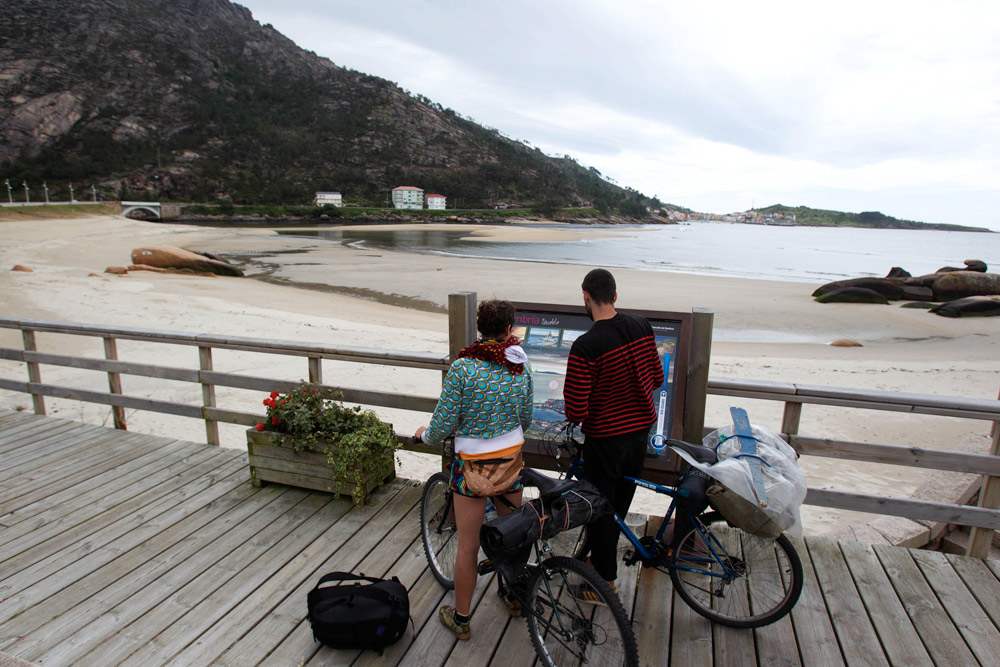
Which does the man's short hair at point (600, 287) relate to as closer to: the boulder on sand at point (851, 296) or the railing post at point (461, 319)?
the railing post at point (461, 319)

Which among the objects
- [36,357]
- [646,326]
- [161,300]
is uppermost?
[646,326]

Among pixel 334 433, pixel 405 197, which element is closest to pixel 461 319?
pixel 334 433

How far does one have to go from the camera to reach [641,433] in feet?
9.56

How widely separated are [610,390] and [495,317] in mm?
748

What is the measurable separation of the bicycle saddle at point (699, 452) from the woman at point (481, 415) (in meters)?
0.85

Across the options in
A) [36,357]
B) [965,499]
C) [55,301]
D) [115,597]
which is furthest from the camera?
[55,301]

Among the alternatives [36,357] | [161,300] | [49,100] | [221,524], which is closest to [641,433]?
[221,524]

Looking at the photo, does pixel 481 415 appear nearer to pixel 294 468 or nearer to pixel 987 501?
pixel 294 468

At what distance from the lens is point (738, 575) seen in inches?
112

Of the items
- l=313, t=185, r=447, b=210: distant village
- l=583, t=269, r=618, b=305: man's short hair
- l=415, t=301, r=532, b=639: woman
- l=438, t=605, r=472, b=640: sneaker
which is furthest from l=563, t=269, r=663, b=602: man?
l=313, t=185, r=447, b=210: distant village

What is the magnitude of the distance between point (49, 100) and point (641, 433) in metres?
160

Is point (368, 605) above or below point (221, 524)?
above

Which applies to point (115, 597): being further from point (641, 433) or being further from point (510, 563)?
point (641, 433)

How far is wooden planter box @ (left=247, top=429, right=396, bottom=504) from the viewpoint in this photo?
4.21 metres
